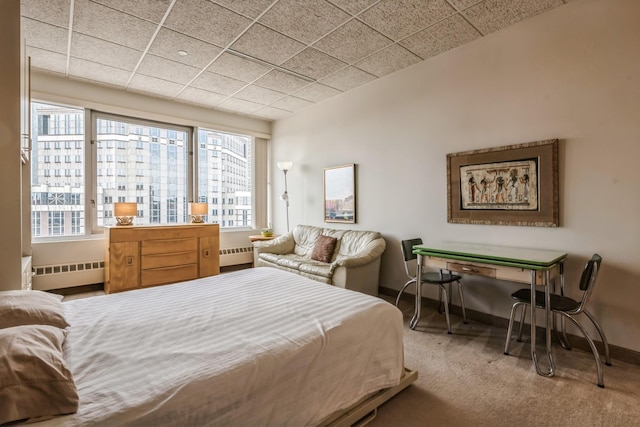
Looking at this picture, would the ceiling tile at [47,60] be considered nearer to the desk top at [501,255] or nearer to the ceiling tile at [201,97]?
the ceiling tile at [201,97]

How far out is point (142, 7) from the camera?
263cm

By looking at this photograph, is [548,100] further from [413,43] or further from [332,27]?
[332,27]

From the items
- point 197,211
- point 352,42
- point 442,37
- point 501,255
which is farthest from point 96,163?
point 501,255

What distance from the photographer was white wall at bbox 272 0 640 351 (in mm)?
2371

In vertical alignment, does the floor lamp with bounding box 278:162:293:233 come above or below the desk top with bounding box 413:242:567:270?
above

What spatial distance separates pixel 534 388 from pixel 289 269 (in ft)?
9.24

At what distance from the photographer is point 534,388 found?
2.01m

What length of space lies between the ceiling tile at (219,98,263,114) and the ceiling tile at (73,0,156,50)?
180 cm

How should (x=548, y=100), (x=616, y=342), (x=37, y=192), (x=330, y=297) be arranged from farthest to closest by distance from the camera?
1. (x=37, y=192)
2. (x=548, y=100)
3. (x=616, y=342)
4. (x=330, y=297)

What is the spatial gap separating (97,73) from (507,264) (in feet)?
16.6

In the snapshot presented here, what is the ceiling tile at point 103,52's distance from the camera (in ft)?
10.3

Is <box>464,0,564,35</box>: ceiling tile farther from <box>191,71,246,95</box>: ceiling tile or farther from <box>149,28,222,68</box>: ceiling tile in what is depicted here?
<box>191,71,246,95</box>: ceiling tile

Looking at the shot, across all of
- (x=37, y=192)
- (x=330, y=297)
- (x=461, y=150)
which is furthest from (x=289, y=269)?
(x=37, y=192)

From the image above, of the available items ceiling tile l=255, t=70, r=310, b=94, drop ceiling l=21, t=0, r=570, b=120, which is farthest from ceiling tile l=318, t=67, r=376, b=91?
ceiling tile l=255, t=70, r=310, b=94
